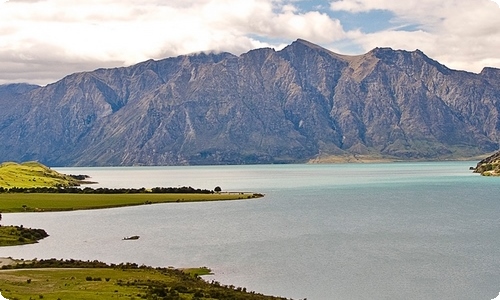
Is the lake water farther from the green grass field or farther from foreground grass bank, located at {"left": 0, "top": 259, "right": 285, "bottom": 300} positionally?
the green grass field

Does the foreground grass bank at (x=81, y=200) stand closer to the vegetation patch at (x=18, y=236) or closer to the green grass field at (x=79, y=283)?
the vegetation patch at (x=18, y=236)

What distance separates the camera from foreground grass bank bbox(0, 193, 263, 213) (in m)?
156

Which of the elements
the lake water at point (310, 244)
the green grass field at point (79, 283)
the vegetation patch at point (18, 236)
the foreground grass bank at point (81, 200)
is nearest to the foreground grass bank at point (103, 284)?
the green grass field at point (79, 283)

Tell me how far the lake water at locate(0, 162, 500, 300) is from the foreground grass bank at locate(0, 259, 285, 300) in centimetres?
783

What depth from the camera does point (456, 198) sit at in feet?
604

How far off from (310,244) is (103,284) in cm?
4812

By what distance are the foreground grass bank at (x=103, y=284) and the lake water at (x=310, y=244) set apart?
308 inches

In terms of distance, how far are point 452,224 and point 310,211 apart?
3837 centimetres

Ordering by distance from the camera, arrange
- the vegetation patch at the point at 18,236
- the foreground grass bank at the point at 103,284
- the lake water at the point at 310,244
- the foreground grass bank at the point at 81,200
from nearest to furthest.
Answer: the foreground grass bank at the point at 103,284 → the lake water at the point at 310,244 → the vegetation patch at the point at 18,236 → the foreground grass bank at the point at 81,200

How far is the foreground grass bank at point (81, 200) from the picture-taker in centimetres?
15586

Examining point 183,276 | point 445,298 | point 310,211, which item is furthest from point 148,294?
point 310,211

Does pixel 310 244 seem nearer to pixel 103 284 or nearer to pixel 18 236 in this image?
pixel 18 236

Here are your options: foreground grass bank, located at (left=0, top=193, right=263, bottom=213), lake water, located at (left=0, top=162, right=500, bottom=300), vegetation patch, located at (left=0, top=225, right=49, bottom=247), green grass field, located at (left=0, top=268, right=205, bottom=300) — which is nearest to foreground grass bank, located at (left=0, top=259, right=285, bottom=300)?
green grass field, located at (left=0, top=268, right=205, bottom=300)

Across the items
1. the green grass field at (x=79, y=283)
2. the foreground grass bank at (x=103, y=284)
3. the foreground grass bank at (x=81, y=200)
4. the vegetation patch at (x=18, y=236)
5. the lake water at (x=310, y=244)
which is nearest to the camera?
the green grass field at (x=79, y=283)
